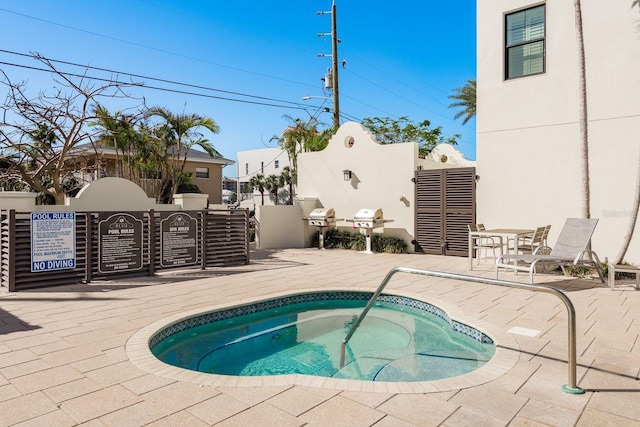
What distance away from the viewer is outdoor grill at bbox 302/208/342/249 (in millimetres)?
13488

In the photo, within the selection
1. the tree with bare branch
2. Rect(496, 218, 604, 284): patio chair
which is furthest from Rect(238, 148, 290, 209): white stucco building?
Rect(496, 218, 604, 284): patio chair

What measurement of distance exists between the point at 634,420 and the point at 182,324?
4724 mm

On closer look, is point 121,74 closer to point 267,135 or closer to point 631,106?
point 267,135

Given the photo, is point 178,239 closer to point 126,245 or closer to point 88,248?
point 126,245

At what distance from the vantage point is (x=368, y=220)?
490 inches

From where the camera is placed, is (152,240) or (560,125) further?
(560,125)

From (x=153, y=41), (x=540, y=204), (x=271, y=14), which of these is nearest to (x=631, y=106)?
(x=540, y=204)

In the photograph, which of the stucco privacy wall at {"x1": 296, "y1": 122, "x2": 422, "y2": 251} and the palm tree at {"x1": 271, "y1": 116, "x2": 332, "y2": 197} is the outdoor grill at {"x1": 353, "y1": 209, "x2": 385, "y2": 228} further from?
the palm tree at {"x1": 271, "y1": 116, "x2": 332, "y2": 197}

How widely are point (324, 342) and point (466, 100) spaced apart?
77.2ft

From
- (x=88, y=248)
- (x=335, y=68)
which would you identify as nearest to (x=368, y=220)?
(x=88, y=248)

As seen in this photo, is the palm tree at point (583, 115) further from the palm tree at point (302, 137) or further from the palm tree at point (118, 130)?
the palm tree at point (118, 130)

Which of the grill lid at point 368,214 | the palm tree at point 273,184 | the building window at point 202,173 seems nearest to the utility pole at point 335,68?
the grill lid at point 368,214

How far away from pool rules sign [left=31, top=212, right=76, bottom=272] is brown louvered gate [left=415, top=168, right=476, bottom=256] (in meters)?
8.83

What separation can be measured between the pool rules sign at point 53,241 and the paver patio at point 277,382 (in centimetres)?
77
